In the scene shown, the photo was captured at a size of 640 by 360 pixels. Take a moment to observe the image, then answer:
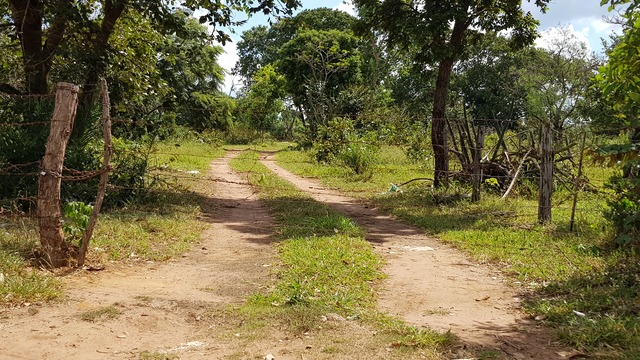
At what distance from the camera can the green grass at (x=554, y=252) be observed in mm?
4188

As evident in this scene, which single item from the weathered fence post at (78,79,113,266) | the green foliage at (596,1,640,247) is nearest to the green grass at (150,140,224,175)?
the weathered fence post at (78,79,113,266)

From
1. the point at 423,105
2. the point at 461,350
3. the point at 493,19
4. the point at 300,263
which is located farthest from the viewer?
the point at 423,105

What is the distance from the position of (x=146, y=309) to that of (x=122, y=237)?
2.61 meters

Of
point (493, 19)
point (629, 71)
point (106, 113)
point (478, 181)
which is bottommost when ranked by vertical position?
point (478, 181)

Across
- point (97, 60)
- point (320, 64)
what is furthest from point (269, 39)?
point (97, 60)

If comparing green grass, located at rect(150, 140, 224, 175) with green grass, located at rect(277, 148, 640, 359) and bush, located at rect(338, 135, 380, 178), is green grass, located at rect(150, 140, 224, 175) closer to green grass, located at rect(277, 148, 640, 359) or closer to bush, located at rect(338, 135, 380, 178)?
bush, located at rect(338, 135, 380, 178)

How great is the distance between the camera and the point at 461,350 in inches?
150

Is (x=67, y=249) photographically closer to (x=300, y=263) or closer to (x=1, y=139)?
(x=300, y=263)

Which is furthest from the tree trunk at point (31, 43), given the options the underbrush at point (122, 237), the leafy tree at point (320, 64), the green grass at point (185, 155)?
the leafy tree at point (320, 64)

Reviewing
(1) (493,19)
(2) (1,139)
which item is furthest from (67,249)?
(1) (493,19)

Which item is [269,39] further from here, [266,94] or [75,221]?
[75,221]

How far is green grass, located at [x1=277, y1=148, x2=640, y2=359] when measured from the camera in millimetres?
4188

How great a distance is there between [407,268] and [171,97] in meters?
7.72

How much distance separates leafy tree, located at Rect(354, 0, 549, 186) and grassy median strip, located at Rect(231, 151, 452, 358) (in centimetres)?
398
